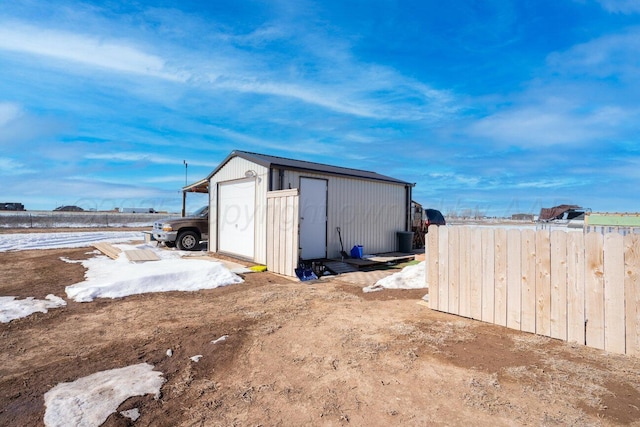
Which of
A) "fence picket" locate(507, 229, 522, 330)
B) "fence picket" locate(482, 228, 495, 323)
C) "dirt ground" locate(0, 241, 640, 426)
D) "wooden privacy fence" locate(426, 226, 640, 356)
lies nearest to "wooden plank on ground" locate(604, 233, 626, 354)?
"wooden privacy fence" locate(426, 226, 640, 356)

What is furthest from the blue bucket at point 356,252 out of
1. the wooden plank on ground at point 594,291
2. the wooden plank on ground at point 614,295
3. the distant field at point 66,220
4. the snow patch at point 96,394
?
the distant field at point 66,220

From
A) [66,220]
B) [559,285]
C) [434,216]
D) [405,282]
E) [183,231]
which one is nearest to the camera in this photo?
[559,285]

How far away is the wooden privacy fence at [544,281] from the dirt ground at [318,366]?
20cm

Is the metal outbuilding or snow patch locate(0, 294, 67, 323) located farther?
the metal outbuilding

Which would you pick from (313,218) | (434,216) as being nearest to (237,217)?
(313,218)

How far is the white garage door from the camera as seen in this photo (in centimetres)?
1045

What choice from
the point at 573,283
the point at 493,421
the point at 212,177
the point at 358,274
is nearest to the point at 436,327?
the point at 573,283

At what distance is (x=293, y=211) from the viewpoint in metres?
8.27

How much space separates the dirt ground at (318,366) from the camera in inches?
99.1

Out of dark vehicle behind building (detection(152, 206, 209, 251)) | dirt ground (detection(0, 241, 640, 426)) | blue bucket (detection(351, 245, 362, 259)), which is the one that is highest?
dark vehicle behind building (detection(152, 206, 209, 251))

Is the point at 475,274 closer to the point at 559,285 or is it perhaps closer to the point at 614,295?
the point at 559,285

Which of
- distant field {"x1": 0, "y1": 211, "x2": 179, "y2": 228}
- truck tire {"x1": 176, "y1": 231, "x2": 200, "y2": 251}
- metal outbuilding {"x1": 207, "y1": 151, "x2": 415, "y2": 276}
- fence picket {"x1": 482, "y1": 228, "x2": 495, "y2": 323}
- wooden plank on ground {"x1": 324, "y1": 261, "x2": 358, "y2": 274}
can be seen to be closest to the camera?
fence picket {"x1": 482, "y1": 228, "x2": 495, "y2": 323}

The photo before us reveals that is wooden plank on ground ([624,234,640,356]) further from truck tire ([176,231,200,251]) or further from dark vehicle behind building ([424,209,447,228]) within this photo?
dark vehicle behind building ([424,209,447,228])

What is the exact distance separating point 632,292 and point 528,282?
985 millimetres
